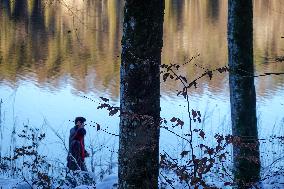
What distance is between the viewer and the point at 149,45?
13.2ft

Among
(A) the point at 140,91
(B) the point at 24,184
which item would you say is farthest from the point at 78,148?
(A) the point at 140,91

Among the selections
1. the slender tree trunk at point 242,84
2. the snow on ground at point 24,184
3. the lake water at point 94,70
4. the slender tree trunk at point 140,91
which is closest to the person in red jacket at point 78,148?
the lake water at point 94,70

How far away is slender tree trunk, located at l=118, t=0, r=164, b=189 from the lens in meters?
3.98

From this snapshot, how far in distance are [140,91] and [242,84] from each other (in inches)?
108

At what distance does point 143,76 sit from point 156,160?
0.74 meters

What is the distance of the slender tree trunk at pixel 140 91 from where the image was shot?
398 cm

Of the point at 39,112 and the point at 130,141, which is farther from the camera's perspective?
the point at 39,112

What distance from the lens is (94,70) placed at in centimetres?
3078

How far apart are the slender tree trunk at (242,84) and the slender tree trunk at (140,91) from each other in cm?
252

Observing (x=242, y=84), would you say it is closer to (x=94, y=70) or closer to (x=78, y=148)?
(x=78, y=148)

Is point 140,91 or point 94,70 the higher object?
point 140,91

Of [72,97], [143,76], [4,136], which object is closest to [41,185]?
[143,76]

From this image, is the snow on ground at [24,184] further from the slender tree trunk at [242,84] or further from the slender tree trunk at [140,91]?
the slender tree trunk at [140,91]

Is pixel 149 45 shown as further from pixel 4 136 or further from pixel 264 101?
pixel 264 101
